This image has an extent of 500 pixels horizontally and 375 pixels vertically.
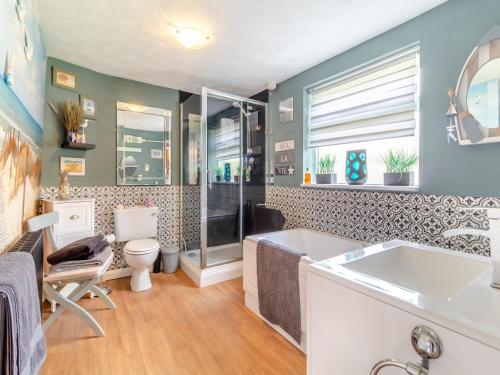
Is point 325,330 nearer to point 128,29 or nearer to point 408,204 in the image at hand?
point 408,204

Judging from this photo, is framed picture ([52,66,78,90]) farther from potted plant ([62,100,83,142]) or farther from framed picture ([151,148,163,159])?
framed picture ([151,148,163,159])

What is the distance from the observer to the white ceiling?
163 cm

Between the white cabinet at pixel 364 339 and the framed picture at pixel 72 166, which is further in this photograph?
the framed picture at pixel 72 166

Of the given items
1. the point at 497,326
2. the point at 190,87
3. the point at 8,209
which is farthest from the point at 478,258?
the point at 190,87

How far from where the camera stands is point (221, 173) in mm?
3104

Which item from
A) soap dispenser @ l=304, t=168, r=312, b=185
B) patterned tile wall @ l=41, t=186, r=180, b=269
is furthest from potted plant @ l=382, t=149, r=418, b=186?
patterned tile wall @ l=41, t=186, r=180, b=269

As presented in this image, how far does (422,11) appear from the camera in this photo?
1665 millimetres

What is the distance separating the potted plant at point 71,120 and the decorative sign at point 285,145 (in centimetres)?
218

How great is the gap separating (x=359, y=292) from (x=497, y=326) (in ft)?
1.19

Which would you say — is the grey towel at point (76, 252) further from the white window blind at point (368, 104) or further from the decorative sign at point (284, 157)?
the white window blind at point (368, 104)

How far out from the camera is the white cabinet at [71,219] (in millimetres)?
2121

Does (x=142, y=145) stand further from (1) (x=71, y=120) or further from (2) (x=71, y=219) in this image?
(2) (x=71, y=219)

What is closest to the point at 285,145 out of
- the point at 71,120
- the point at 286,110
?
the point at 286,110

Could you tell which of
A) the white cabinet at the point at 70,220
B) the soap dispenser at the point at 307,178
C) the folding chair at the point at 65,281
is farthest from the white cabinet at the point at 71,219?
the soap dispenser at the point at 307,178
